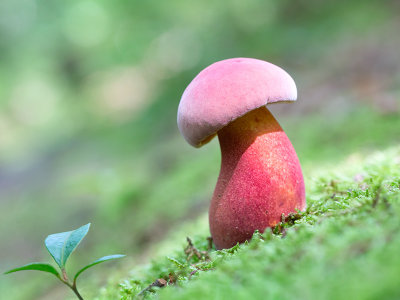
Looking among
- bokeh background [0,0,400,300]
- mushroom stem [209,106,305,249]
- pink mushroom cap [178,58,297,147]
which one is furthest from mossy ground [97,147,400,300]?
bokeh background [0,0,400,300]

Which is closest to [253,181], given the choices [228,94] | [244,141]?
[244,141]

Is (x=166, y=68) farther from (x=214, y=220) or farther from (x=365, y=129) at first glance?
(x=214, y=220)

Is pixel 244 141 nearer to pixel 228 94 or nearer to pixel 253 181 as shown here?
pixel 253 181

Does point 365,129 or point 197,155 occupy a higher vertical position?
point 197,155

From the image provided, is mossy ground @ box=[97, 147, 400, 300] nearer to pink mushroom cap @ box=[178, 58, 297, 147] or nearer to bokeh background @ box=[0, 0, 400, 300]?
pink mushroom cap @ box=[178, 58, 297, 147]

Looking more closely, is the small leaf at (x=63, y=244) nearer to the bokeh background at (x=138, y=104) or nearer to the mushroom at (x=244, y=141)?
the mushroom at (x=244, y=141)

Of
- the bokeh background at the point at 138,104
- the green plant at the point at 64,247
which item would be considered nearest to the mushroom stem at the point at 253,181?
the green plant at the point at 64,247

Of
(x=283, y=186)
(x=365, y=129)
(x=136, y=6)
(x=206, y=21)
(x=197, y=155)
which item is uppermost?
(x=136, y=6)

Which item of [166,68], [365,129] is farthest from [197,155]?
[166,68]
